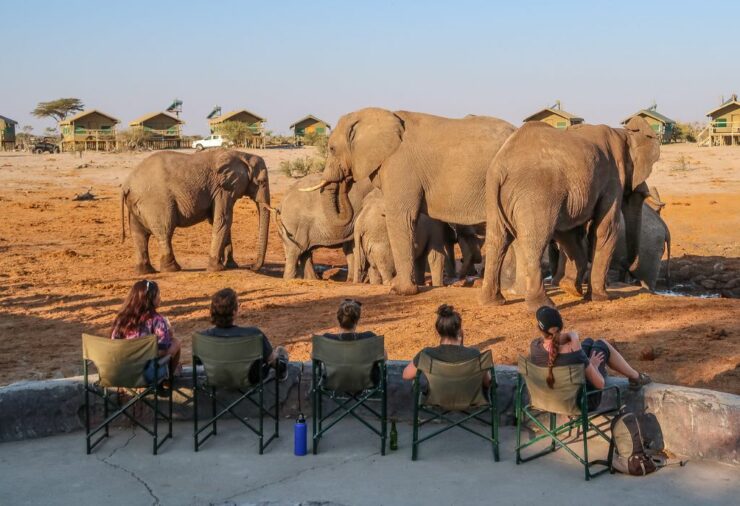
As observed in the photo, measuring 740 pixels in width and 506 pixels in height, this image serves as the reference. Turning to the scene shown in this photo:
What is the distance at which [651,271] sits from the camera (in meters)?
16.3

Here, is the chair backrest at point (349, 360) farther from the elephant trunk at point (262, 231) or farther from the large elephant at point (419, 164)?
the elephant trunk at point (262, 231)

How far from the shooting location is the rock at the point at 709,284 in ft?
61.1

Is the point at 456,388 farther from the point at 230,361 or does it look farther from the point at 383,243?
the point at 383,243

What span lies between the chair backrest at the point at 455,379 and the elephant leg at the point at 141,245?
1083 cm

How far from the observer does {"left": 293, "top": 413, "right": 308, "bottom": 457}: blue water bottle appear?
260 inches

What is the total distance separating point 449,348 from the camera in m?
6.48

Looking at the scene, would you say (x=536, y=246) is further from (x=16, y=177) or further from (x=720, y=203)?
(x=16, y=177)

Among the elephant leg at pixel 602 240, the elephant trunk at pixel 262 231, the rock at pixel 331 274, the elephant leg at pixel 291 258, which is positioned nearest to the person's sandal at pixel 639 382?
the elephant leg at pixel 602 240

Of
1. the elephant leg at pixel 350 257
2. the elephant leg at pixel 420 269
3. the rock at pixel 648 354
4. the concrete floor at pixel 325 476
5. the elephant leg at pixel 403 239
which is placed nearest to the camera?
the concrete floor at pixel 325 476

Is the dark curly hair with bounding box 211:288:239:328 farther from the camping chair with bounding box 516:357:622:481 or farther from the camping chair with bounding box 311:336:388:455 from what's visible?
the camping chair with bounding box 516:357:622:481

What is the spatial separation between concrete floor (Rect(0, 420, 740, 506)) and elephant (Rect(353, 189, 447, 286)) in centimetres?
840

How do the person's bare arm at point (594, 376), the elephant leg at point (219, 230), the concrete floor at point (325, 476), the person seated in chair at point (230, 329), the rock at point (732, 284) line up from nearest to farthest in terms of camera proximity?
the concrete floor at point (325, 476), the person's bare arm at point (594, 376), the person seated in chair at point (230, 329), the elephant leg at point (219, 230), the rock at point (732, 284)

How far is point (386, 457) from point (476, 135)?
6.93 metres

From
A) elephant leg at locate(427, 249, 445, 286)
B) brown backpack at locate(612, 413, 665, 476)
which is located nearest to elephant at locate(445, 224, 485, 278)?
elephant leg at locate(427, 249, 445, 286)
